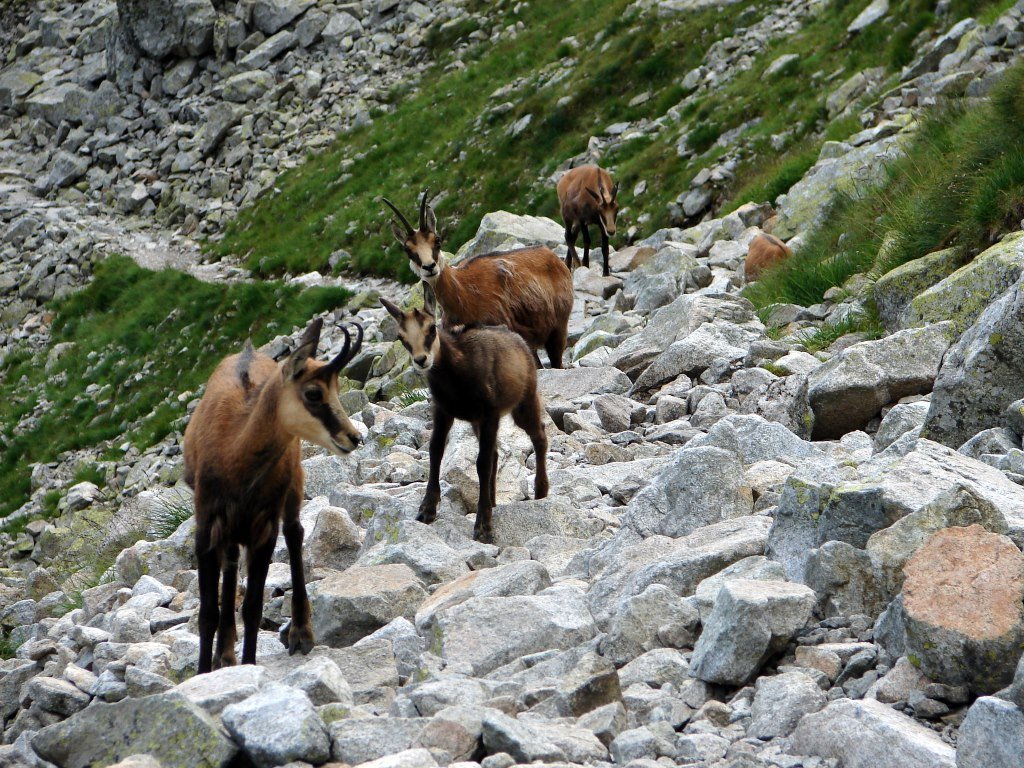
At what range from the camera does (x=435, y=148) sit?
91.0 feet

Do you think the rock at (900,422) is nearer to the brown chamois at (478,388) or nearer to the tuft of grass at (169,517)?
the brown chamois at (478,388)

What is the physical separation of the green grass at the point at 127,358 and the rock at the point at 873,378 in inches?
538

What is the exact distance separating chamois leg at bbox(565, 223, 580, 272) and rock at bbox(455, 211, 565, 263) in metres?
0.32

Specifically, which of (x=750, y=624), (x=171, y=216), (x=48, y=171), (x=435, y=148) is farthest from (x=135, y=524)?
(x=48, y=171)

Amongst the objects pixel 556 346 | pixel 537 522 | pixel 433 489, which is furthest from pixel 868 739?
pixel 556 346

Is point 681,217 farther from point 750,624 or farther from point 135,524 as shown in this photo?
point 750,624

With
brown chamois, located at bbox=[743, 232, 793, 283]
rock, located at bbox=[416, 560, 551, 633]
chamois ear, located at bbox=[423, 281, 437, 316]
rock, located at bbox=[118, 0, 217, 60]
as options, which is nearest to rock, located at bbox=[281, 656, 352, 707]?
rock, located at bbox=[416, 560, 551, 633]

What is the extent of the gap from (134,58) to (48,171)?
5255 millimetres

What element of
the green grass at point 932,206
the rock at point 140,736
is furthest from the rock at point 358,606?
the green grass at point 932,206

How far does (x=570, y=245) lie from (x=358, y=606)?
474 inches

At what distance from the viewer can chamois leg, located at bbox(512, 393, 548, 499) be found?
7.62m

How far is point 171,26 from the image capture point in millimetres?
38000

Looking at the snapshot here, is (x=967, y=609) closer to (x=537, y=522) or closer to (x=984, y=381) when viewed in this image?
(x=984, y=381)

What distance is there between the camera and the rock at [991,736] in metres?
2.96
